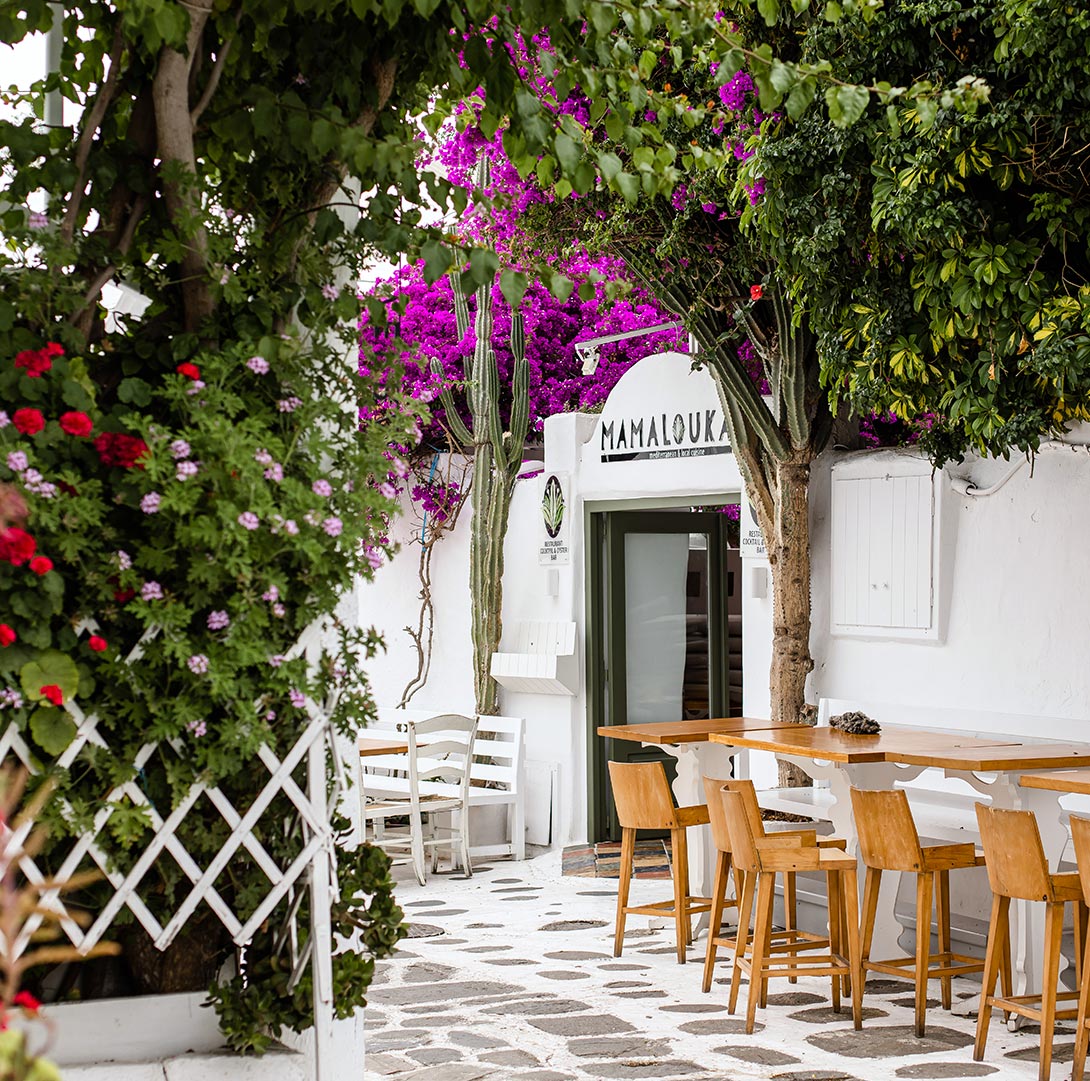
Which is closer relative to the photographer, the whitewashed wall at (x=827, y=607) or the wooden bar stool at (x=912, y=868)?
the wooden bar stool at (x=912, y=868)

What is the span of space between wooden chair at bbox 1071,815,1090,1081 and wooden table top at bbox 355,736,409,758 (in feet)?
16.5

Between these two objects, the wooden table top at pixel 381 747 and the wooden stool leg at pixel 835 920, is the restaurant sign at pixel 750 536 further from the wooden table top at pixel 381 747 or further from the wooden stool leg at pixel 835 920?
the wooden stool leg at pixel 835 920

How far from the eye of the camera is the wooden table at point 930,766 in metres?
6.03

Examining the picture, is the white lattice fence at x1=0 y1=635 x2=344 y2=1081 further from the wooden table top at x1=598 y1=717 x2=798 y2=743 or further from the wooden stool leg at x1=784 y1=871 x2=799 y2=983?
the wooden table top at x1=598 y1=717 x2=798 y2=743

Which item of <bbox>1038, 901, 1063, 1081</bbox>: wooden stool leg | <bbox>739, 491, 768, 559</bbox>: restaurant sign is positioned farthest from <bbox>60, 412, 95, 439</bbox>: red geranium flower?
<bbox>739, 491, 768, 559</bbox>: restaurant sign

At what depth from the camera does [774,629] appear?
8.62m

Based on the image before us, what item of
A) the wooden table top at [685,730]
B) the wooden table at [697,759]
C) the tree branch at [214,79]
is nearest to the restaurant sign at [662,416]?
the wooden table top at [685,730]

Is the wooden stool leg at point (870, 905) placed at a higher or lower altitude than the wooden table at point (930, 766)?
lower

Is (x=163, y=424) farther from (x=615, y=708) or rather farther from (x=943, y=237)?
(x=615, y=708)

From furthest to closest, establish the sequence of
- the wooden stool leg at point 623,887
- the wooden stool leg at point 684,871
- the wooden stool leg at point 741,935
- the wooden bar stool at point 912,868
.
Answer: the wooden stool leg at point 623,887 → the wooden stool leg at point 684,871 → the wooden stool leg at point 741,935 → the wooden bar stool at point 912,868

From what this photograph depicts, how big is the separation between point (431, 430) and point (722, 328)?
167 inches

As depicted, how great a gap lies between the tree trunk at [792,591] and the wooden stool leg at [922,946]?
2.56 metres

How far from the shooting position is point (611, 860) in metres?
10.1

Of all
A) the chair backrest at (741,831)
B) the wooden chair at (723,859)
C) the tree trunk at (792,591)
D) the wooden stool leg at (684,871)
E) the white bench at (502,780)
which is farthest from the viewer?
the white bench at (502,780)
